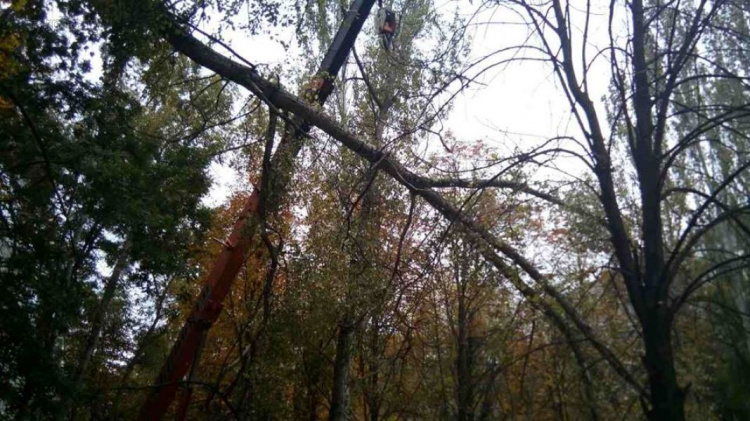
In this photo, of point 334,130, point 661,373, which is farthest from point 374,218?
point 661,373

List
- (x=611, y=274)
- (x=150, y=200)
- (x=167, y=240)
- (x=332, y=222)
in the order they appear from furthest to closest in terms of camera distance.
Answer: (x=332, y=222), (x=167, y=240), (x=150, y=200), (x=611, y=274)

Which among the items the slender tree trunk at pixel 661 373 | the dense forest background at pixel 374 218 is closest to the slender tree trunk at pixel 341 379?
the dense forest background at pixel 374 218

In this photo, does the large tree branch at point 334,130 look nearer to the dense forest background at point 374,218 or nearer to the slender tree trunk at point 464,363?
the dense forest background at point 374,218

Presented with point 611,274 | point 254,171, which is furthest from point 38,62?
point 611,274

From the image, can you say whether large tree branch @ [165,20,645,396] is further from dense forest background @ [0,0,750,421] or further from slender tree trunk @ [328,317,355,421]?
slender tree trunk @ [328,317,355,421]

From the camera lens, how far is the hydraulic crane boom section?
24.9ft

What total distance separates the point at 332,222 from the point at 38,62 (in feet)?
14.2

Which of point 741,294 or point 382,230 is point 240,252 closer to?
point 382,230

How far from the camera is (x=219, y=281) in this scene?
7.83m

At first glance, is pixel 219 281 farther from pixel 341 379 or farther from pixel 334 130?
pixel 341 379

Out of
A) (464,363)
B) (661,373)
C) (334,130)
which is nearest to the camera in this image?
(661,373)

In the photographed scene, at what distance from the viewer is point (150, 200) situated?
23.5ft

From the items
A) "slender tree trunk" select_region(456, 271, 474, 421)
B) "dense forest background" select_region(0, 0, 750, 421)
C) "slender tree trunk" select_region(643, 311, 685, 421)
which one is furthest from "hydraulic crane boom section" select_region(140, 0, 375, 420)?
"slender tree trunk" select_region(456, 271, 474, 421)

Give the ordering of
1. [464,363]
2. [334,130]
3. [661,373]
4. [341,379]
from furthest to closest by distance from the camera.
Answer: [464,363] → [341,379] → [334,130] → [661,373]
